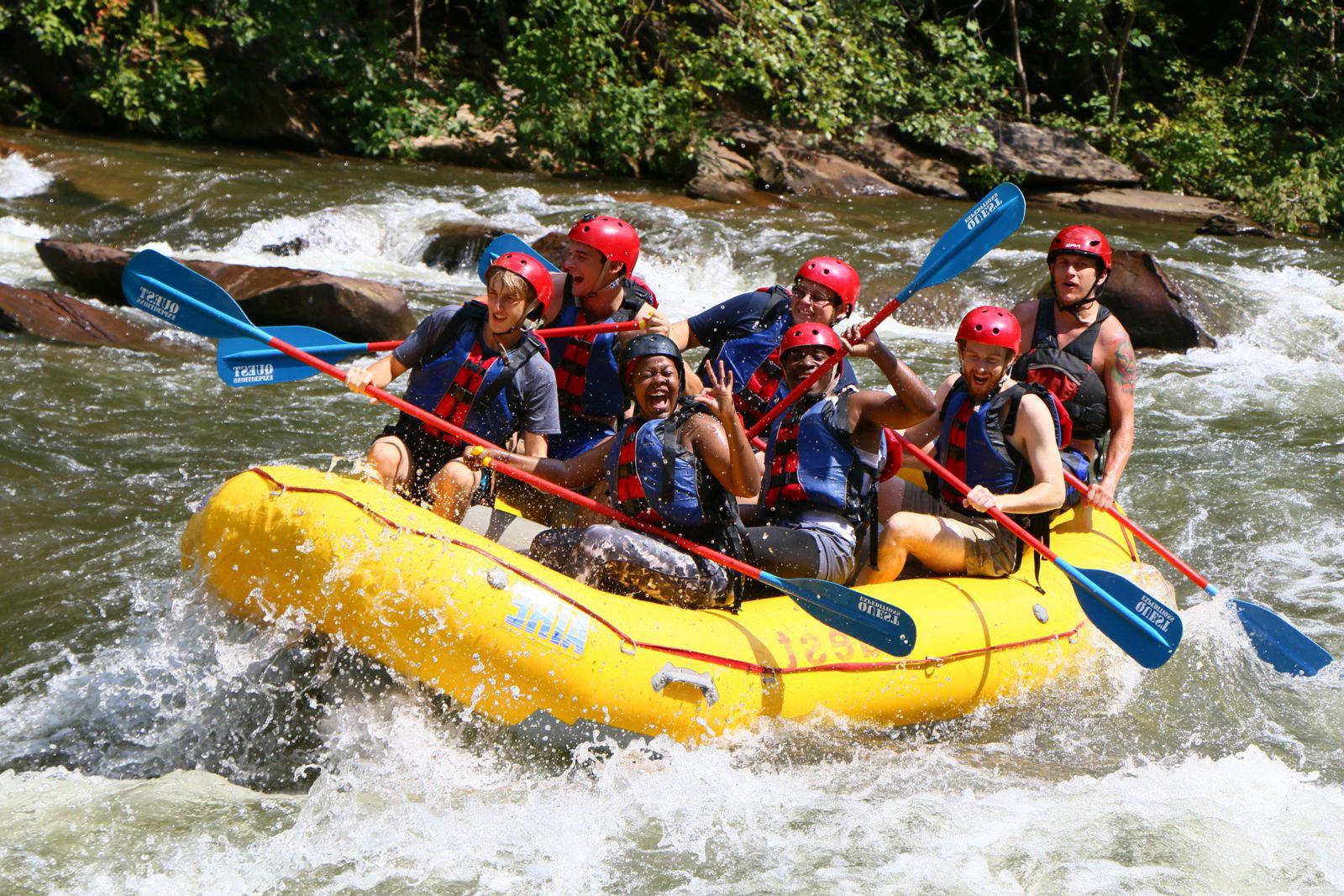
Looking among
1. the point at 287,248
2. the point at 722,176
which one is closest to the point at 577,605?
the point at 287,248

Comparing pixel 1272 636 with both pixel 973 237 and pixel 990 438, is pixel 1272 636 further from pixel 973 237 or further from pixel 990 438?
pixel 973 237

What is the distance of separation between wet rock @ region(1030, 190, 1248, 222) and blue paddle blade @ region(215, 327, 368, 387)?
1222 centimetres

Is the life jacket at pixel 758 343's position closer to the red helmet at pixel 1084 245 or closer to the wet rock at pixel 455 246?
the red helmet at pixel 1084 245

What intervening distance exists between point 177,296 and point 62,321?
5051mm

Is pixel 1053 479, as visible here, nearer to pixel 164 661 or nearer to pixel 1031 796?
pixel 1031 796

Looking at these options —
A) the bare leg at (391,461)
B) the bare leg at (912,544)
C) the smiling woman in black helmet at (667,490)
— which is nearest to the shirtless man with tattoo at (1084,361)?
the bare leg at (912,544)

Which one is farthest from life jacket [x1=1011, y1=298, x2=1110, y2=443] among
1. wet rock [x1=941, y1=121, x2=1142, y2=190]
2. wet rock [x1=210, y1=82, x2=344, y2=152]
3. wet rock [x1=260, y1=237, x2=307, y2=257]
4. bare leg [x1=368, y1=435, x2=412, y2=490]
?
wet rock [x1=210, y1=82, x2=344, y2=152]

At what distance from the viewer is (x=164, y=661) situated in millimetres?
4348

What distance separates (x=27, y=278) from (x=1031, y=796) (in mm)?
8862

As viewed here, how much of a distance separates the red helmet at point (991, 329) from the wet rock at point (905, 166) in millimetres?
11666

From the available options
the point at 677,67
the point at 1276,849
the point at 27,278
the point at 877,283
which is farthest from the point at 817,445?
the point at 677,67

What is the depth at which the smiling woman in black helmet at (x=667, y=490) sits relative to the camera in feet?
12.8

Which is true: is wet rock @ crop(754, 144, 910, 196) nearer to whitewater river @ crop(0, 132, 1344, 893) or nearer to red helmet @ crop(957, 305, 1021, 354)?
whitewater river @ crop(0, 132, 1344, 893)

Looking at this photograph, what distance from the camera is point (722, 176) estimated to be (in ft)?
48.4
